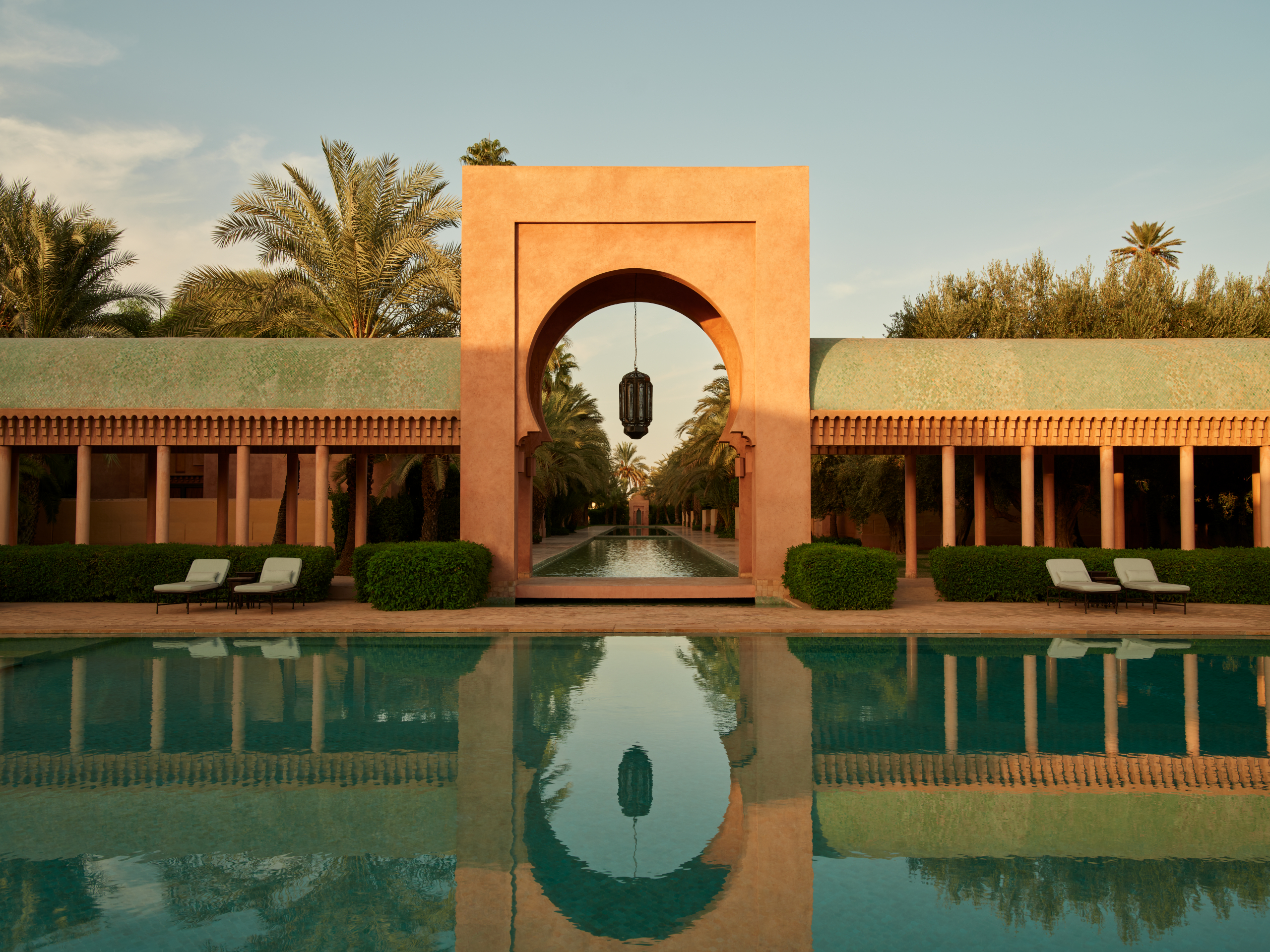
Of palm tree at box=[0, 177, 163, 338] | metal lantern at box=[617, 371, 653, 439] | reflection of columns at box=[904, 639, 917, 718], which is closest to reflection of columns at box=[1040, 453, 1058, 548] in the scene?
reflection of columns at box=[904, 639, 917, 718]

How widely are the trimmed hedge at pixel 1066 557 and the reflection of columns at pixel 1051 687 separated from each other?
17.2ft

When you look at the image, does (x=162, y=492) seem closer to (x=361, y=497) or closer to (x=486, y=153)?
(x=361, y=497)

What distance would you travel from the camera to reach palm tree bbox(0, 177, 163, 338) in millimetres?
21562

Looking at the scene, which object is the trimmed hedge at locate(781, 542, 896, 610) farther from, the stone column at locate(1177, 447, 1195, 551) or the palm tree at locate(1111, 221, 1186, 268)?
the palm tree at locate(1111, 221, 1186, 268)

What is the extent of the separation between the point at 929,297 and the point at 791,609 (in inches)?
631

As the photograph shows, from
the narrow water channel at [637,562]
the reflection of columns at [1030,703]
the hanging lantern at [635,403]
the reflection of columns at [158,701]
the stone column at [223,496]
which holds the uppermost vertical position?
the hanging lantern at [635,403]

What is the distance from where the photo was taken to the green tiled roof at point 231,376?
1556 cm

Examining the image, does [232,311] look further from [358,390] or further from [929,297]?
[929,297]

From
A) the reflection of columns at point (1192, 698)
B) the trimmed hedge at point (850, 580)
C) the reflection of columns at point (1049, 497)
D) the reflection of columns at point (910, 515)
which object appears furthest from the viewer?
the reflection of columns at point (910, 515)

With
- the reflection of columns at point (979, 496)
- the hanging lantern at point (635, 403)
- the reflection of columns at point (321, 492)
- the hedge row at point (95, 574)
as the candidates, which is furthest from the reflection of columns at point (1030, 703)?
the reflection of columns at point (321, 492)

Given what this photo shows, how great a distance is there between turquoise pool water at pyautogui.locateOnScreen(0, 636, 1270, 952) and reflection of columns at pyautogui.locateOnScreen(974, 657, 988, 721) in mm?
44

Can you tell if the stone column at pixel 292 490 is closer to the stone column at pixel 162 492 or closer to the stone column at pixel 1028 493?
the stone column at pixel 162 492

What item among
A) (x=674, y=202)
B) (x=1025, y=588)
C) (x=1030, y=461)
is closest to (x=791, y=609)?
(x=1025, y=588)

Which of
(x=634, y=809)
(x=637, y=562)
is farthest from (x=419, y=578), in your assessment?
(x=637, y=562)
